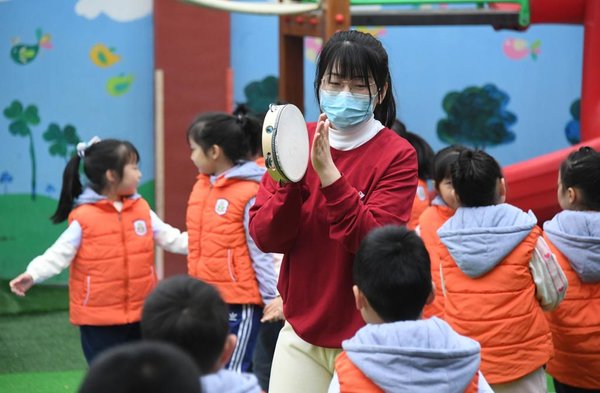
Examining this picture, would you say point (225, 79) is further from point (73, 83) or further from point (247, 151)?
point (247, 151)

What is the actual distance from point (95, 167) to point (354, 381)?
271 cm

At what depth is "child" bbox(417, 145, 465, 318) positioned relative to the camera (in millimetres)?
4570

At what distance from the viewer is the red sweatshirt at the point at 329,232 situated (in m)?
3.04

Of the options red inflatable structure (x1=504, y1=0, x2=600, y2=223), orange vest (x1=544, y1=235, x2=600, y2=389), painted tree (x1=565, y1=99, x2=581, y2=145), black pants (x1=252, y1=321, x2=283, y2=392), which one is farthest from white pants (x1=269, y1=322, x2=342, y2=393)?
painted tree (x1=565, y1=99, x2=581, y2=145)

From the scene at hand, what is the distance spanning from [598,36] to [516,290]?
3.07 m

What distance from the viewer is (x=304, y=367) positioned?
3141 mm

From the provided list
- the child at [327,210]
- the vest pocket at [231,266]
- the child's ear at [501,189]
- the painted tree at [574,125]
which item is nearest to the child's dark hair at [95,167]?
the vest pocket at [231,266]

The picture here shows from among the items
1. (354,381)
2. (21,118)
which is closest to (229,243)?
(354,381)

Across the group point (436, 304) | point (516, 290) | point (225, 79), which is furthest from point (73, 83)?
point (516, 290)

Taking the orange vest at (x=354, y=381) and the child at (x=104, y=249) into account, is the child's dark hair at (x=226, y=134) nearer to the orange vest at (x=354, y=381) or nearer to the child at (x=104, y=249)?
the child at (x=104, y=249)

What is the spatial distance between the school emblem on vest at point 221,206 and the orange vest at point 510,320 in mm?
1270

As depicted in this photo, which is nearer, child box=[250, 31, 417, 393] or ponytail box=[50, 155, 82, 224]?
child box=[250, 31, 417, 393]

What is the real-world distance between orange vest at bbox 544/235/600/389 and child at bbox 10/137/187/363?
74.5 inches

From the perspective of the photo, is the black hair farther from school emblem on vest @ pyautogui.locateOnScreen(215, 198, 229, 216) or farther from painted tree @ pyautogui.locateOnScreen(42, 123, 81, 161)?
painted tree @ pyautogui.locateOnScreen(42, 123, 81, 161)
